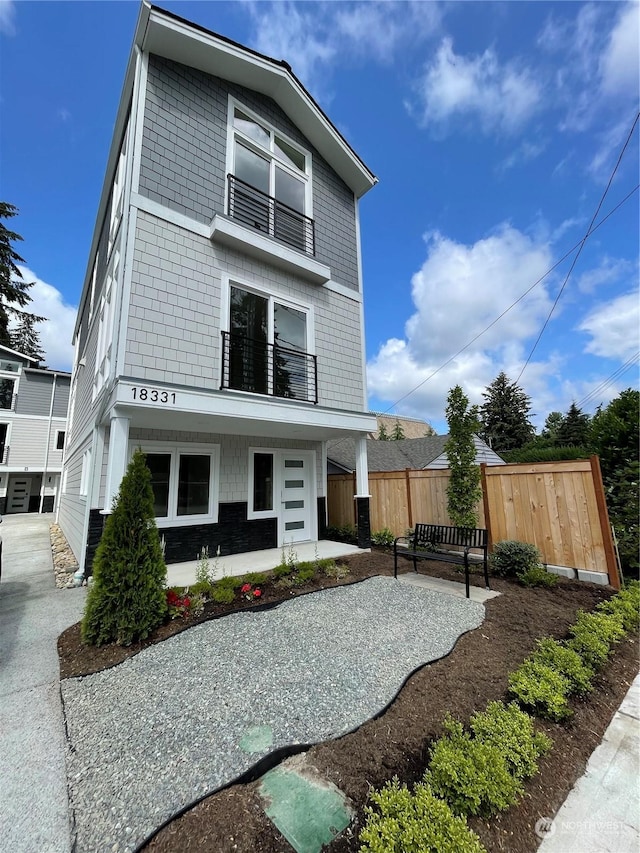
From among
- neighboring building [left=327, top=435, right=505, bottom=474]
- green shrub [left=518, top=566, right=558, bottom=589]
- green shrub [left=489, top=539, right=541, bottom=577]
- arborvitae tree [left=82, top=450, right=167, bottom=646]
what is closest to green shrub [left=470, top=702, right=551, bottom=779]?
arborvitae tree [left=82, top=450, right=167, bottom=646]

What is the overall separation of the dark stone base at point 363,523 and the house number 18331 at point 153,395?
16.2 ft

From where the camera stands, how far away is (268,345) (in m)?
7.23

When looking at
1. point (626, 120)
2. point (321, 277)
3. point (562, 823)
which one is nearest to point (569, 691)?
point (562, 823)

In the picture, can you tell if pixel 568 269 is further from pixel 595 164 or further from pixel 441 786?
pixel 441 786

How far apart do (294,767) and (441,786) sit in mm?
865

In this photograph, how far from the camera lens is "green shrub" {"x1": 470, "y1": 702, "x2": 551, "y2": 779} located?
209cm

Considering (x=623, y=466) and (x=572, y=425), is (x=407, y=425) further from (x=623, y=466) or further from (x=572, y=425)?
(x=623, y=466)

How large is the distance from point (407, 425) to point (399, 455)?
2442 cm

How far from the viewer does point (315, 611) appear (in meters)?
4.60

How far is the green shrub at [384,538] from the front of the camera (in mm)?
8805

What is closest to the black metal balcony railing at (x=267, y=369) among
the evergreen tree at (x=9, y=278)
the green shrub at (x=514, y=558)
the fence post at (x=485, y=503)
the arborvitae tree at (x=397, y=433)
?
the fence post at (x=485, y=503)

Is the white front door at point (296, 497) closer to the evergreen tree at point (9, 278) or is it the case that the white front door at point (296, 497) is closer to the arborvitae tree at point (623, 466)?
the arborvitae tree at point (623, 466)

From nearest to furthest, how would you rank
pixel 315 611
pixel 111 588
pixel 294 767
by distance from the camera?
pixel 294 767
pixel 111 588
pixel 315 611

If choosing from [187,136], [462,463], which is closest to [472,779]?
[462,463]
